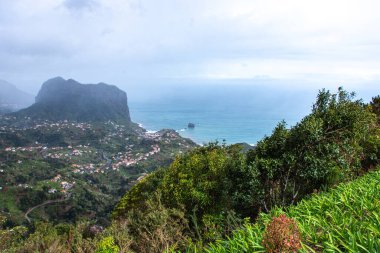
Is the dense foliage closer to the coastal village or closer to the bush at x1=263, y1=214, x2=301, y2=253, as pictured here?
the bush at x1=263, y1=214, x2=301, y2=253

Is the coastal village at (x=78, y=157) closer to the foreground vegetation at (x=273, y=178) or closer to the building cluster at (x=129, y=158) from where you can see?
the building cluster at (x=129, y=158)

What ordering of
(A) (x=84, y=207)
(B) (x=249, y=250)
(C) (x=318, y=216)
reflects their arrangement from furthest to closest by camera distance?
(A) (x=84, y=207), (C) (x=318, y=216), (B) (x=249, y=250)

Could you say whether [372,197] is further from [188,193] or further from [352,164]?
[188,193]

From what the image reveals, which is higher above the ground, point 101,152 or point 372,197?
point 372,197

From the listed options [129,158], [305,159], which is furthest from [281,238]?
[129,158]

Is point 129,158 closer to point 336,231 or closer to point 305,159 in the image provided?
point 305,159

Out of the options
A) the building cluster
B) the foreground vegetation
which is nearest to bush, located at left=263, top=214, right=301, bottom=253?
the foreground vegetation

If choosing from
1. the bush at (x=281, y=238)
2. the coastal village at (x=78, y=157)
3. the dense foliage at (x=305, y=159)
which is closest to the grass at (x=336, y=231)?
the bush at (x=281, y=238)

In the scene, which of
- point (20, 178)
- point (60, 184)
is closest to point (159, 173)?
point (60, 184)
